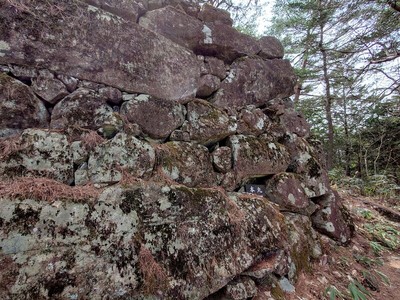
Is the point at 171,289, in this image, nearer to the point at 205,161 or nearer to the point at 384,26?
the point at 205,161

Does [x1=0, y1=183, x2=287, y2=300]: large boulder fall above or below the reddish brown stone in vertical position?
below

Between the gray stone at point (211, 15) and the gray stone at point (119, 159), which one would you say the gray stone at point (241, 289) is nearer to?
the gray stone at point (119, 159)

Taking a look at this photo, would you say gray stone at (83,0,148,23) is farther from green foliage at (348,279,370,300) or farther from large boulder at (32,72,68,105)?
green foliage at (348,279,370,300)

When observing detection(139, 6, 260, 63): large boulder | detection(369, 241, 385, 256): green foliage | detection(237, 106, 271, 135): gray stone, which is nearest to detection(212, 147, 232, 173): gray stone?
detection(237, 106, 271, 135): gray stone

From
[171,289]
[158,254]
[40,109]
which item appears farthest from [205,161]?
[40,109]

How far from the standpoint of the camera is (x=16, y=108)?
6.72ft

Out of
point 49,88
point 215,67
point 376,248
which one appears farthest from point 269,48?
point 376,248

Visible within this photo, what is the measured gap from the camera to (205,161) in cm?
296

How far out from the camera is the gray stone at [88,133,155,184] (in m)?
2.20

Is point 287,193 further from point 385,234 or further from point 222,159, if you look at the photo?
point 385,234

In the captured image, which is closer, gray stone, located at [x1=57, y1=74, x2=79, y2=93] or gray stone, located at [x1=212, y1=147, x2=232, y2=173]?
gray stone, located at [x1=57, y1=74, x2=79, y2=93]

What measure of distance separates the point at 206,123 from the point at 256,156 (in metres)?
1.00

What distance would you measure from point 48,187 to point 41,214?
0.79 ft

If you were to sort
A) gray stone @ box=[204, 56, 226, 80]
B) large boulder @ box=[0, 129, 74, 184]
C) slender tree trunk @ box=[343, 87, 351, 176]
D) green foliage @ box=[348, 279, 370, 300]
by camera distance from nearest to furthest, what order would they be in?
large boulder @ box=[0, 129, 74, 184] < green foliage @ box=[348, 279, 370, 300] < gray stone @ box=[204, 56, 226, 80] < slender tree trunk @ box=[343, 87, 351, 176]
